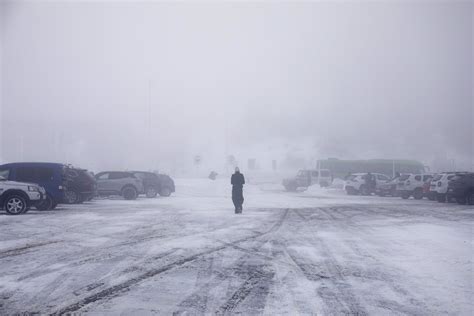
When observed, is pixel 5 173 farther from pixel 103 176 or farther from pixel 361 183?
pixel 361 183

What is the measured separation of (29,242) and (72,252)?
1745 millimetres

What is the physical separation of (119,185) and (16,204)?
9.13m

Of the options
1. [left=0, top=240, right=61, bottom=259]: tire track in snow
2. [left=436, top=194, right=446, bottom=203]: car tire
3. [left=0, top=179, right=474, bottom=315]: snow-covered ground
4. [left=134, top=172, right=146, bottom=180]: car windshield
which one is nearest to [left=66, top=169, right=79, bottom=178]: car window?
[left=0, top=179, right=474, bottom=315]: snow-covered ground

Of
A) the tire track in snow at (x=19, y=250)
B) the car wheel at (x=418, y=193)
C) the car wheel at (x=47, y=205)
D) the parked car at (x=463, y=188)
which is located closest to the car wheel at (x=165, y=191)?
the car wheel at (x=47, y=205)

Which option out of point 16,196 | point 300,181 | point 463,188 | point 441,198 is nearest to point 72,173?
point 16,196

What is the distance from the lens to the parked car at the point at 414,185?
26.5 metres

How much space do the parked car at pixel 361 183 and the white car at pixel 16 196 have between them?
2479 cm

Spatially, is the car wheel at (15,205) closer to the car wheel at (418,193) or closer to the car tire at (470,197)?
the car tire at (470,197)

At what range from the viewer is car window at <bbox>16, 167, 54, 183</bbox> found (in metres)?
15.7

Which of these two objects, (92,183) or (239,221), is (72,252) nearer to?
(239,221)

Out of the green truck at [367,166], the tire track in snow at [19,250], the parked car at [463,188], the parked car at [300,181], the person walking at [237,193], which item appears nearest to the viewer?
the tire track in snow at [19,250]

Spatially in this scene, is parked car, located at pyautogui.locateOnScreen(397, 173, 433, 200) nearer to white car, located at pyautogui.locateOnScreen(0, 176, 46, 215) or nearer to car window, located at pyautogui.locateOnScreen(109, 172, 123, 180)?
car window, located at pyautogui.locateOnScreen(109, 172, 123, 180)

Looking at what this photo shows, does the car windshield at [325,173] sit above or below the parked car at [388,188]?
above

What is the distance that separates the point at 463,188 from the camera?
20.6 m
